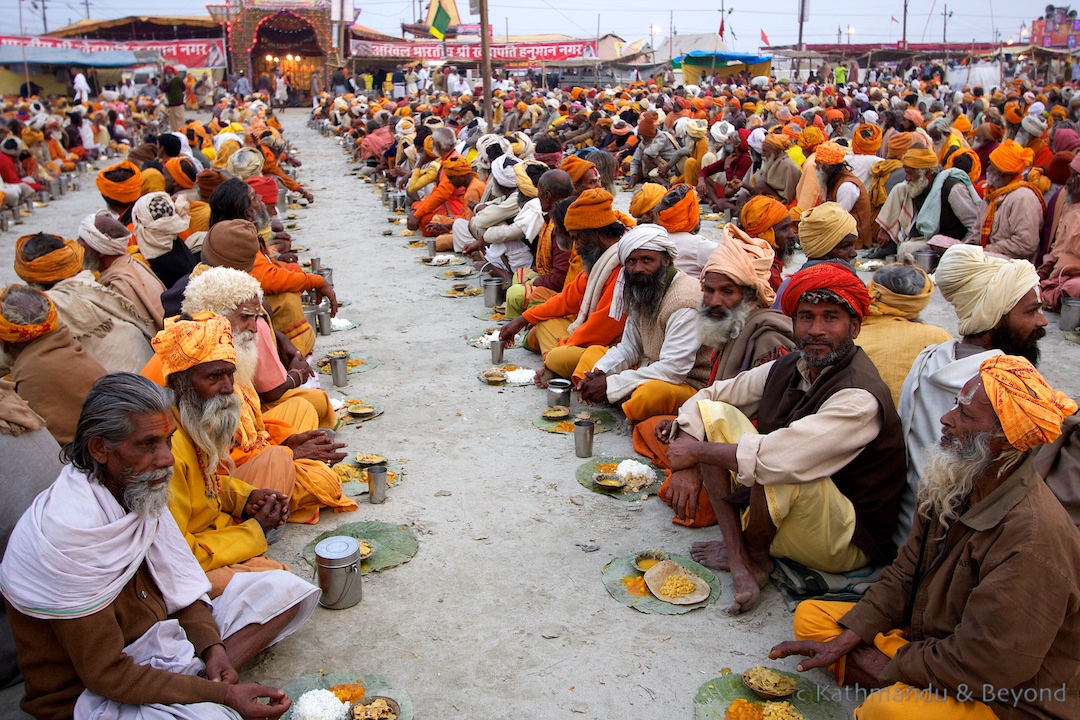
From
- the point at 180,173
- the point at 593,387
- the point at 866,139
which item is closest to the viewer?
the point at 593,387

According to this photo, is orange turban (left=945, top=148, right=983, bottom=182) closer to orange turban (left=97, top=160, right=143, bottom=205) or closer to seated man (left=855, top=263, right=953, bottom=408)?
seated man (left=855, top=263, right=953, bottom=408)

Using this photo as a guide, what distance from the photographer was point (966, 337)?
3.41m

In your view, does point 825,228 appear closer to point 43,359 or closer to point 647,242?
point 647,242

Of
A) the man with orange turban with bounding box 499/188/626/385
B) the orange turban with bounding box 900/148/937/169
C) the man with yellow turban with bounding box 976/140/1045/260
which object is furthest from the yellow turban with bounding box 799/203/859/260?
the orange turban with bounding box 900/148/937/169

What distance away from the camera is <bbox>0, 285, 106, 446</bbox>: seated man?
11.0ft

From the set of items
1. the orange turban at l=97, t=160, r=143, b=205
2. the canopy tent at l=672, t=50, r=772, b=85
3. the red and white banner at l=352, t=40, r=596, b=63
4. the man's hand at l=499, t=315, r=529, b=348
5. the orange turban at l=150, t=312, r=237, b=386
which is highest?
the red and white banner at l=352, t=40, r=596, b=63

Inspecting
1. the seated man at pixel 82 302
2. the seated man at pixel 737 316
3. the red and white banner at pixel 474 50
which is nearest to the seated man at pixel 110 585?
the seated man at pixel 737 316

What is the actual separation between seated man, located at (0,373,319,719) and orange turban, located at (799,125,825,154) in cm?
982

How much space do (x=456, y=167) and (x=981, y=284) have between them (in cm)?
751

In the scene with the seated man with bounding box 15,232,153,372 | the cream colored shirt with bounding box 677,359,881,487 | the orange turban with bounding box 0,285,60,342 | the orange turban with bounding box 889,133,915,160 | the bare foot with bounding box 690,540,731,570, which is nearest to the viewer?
the cream colored shirt with bounding box 677,359,881,487

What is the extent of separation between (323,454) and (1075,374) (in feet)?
17.5

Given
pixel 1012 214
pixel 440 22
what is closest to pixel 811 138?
pixel 1012 214

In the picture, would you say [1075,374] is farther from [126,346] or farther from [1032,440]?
[126,346]

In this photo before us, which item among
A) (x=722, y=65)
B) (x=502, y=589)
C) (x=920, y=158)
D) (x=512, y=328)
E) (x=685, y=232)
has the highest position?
(x=722, y=65)
